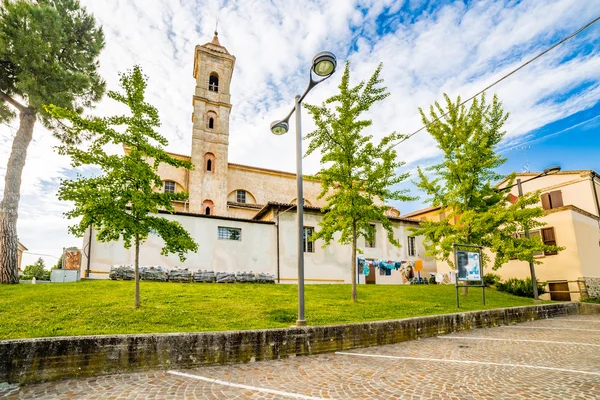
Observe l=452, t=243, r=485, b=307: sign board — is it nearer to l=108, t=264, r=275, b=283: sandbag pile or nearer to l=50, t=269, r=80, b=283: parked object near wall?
l=108, t=264, r=275, b=283: sandbag pile

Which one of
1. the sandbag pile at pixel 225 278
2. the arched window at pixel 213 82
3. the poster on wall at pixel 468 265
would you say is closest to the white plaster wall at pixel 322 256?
the sandbag pile at pixel 225 278

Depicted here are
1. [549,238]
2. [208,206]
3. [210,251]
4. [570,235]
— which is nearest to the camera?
[570,235]

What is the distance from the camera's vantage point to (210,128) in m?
35.4

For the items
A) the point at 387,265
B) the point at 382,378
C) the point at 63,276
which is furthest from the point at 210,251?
the point at 382,378

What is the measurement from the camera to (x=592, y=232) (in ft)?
74.5

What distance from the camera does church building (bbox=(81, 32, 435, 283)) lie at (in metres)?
20.8

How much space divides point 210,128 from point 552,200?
32928mm

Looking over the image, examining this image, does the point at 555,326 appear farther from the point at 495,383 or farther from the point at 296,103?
the point at 296,103

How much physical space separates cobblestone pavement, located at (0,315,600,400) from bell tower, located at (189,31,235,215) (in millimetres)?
26204

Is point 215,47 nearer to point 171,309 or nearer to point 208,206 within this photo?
point 208,206

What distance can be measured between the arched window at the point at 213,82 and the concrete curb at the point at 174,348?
35224mm

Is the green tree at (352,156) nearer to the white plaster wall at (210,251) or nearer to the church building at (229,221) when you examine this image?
the church building at (229,221)

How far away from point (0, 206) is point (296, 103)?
16.1 m

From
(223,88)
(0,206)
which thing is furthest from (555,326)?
(223,88)
